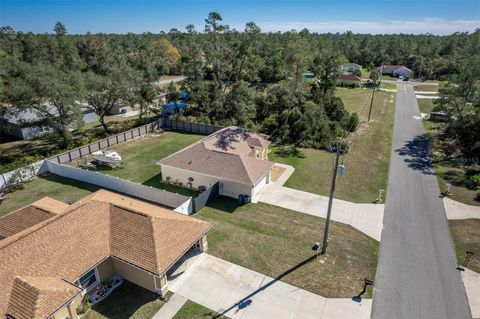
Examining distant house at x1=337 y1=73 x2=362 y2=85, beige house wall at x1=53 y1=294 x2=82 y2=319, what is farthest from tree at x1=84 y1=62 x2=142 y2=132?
distant house at x1=337 y1=73 x2=362 y2=85

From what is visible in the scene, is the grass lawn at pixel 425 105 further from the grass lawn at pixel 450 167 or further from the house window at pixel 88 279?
the house window at pixel 88 279

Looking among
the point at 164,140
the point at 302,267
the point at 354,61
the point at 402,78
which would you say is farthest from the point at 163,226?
the point at 354,61

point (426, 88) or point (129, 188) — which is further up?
point (426, 88)

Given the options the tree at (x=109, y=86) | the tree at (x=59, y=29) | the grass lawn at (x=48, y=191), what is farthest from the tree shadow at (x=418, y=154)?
the tree at (x=59, y=29)

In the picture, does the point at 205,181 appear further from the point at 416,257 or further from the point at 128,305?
the point at 416,257

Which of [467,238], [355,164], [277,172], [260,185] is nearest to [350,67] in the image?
[355,164]

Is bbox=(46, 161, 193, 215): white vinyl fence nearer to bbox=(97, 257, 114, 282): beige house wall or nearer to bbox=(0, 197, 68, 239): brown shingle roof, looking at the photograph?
bbox=(97, 257, 114, 282): beige house wall
